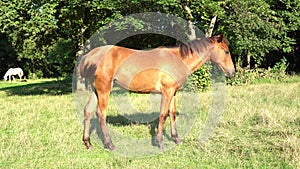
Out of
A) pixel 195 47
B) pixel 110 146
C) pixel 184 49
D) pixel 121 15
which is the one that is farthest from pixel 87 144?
pixel 121 15

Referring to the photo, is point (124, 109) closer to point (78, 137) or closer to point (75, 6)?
point (78, 137)

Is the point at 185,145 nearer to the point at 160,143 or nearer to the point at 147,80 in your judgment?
the point at 160,143

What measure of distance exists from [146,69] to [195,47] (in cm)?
113

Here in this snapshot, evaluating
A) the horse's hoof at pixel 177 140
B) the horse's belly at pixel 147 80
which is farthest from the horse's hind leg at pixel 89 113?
the horse's hoof at pixel 177 140

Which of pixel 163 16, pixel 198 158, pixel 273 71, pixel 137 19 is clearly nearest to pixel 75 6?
pixel 137 19

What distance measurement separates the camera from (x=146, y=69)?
6.71 metres

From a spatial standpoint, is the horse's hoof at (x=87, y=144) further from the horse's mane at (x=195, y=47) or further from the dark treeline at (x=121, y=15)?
the dark treeline at (x=121, y=15)

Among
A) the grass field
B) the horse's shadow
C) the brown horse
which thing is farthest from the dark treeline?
the brown horse

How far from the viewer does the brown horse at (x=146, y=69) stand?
6574 millimetres

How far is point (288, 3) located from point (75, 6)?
15.0 m

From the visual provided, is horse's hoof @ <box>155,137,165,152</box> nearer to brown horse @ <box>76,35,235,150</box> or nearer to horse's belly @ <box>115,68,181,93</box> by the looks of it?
brown horse @ <box>76,35,235,150</box>

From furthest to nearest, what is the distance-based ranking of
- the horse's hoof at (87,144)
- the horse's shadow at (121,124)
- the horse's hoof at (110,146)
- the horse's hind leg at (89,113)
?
the horse's shadow at (121,124)
the horse's hind leg at (89,113)
the horse's hoof at (87,144)
the horse's hoof at (110,146)

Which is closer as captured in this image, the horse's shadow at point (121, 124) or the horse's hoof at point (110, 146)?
the horse's hoof at point (110, 146)

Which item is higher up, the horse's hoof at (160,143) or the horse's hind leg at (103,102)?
the horse's hind leg at (103,102)
